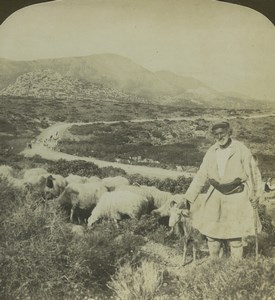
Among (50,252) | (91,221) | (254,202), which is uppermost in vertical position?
(254,202)

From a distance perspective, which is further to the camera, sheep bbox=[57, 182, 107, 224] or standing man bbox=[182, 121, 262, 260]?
sheep bbox=[57, 182, 107, 224]

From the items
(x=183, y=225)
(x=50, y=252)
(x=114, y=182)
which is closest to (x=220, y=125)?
(x=183, y=225)

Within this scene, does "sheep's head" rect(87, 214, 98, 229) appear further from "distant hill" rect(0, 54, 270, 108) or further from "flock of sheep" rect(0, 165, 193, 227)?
"distant hill" rect(0, 54, 270, 108)

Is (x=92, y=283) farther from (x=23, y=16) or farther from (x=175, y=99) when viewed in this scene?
(x=23, y=16)

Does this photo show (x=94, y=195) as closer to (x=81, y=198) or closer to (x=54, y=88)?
(x=81, y=198)

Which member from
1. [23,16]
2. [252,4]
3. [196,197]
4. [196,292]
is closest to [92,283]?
[196,292]

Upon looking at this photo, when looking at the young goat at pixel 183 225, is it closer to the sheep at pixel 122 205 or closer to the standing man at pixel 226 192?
the standing man at pixel 226 192

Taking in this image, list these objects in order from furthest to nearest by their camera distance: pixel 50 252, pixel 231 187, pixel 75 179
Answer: pixel 75 179 < pixel 231 187 < pixel 50 252

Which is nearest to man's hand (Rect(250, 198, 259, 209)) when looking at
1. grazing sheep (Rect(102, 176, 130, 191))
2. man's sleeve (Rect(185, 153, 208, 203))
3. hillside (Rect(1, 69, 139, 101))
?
man's sleeve (Rect(185, 153, 208, 203))
